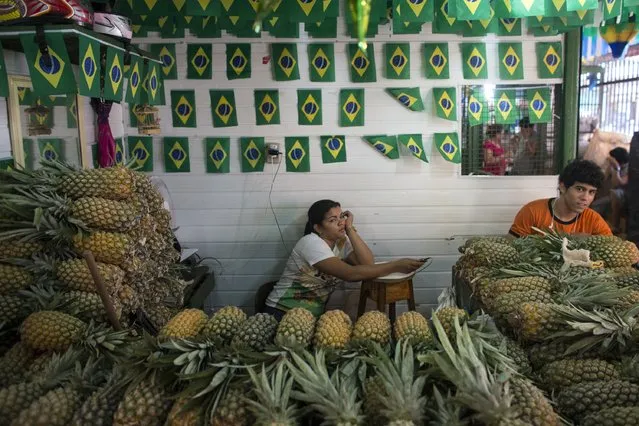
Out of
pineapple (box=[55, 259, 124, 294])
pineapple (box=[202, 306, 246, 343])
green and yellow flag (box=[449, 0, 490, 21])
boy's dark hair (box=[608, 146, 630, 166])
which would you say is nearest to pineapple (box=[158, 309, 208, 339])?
pineapple (box=[202, 306, 246, 343])

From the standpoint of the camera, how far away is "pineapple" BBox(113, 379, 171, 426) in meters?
2.01

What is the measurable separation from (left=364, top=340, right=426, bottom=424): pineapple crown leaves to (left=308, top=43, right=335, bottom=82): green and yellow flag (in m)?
3.97

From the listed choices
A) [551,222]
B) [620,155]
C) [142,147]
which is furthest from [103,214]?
[620,155]

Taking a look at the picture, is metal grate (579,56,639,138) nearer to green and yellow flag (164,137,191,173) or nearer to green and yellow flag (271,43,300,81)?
green and yellow flag (271,43,300,81)

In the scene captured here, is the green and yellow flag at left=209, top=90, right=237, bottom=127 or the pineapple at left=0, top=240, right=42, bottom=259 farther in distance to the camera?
the green and yellow flag at left=209, top=90, right=237, bottom=127

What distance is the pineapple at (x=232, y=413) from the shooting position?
1963 millimetres

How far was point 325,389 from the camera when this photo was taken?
6.41 feet

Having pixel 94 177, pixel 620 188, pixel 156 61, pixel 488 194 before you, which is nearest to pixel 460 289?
pixel 488 194

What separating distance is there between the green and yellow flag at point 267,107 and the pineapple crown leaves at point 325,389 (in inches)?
157

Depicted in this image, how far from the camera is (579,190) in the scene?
4461 mm

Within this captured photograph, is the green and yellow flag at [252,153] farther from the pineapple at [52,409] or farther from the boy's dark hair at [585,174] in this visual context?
the pineapple at [52,409]

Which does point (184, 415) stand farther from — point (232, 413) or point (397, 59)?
point (397, 59)

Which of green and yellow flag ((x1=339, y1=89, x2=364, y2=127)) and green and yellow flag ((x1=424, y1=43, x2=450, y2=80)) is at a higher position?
green and yellow flag ((x1=424, y1=43, x2=450, y2=80))

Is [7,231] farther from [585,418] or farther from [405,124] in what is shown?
[405,124]
